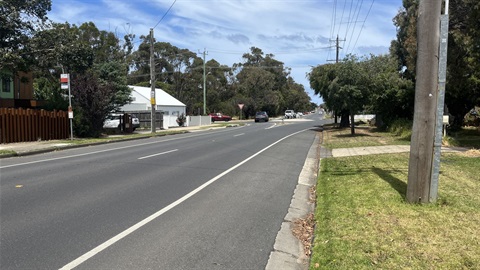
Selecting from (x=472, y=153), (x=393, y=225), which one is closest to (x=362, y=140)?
(x=472, y=153)

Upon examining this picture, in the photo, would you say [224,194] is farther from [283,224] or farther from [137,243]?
[137,243]

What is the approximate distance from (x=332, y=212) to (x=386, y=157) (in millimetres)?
7114

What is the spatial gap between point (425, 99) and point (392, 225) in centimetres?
220

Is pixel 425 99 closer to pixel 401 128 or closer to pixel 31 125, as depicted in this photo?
pixel 401 128

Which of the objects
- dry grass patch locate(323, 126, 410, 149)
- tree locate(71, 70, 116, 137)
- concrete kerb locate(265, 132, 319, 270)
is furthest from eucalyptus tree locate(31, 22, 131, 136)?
concrete kerb locate(265, 132, 319, 270)

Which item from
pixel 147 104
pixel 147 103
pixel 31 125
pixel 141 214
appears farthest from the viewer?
pixel 147 103

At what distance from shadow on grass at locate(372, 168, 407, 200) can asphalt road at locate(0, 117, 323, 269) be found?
2111 millimetres

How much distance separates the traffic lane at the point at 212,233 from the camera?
4.77 meters

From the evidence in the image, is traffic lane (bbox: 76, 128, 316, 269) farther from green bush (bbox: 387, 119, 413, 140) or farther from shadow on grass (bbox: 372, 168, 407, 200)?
green bush (bbox: 387, 119, 413, 140)

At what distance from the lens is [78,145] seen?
19.3m

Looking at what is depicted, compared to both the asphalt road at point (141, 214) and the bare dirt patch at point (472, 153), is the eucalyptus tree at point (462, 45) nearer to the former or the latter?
the bare dirt patch at point (472, 153)

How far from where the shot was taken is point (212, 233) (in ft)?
19.2

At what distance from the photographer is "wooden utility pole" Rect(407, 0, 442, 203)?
638 centimetres

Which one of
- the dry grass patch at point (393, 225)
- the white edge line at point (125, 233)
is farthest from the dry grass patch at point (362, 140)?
the white edge line at point (125, 233)
